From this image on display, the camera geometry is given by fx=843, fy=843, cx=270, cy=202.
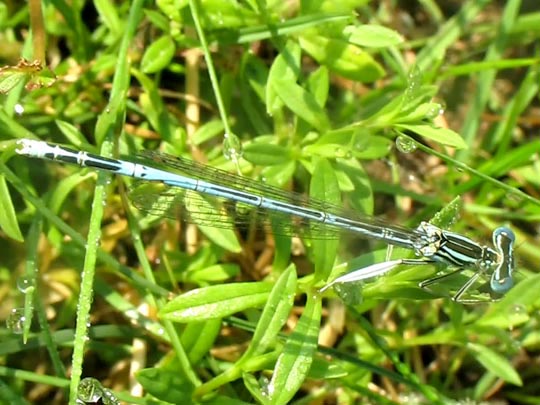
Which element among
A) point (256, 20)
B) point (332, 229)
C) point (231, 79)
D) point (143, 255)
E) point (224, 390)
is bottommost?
point (224, 390)

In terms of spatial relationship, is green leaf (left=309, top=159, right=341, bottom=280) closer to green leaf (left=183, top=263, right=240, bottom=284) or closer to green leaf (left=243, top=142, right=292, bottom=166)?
green leaf (left=243, top=142, right=292, bottom=166)

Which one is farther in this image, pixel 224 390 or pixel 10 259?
pixel 10 259

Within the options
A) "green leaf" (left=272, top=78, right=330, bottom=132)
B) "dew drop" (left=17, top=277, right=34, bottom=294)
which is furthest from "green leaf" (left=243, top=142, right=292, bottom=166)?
"dew drop" (left=17, top=277, right=34, bottom=294)

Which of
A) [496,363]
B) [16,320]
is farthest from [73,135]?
[496,363]

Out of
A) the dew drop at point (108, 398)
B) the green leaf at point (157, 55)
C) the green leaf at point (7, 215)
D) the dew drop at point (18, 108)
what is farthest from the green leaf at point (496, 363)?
the dew drop at point (18, 108)

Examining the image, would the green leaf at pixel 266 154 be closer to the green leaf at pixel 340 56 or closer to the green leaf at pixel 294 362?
the green leaf at pixel 340 56

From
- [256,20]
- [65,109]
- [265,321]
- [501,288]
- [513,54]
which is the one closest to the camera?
[265,321]

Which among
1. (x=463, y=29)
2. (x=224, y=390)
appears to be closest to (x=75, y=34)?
(x=224, y=390)

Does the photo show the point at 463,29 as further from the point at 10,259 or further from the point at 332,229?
the point at 10,259
